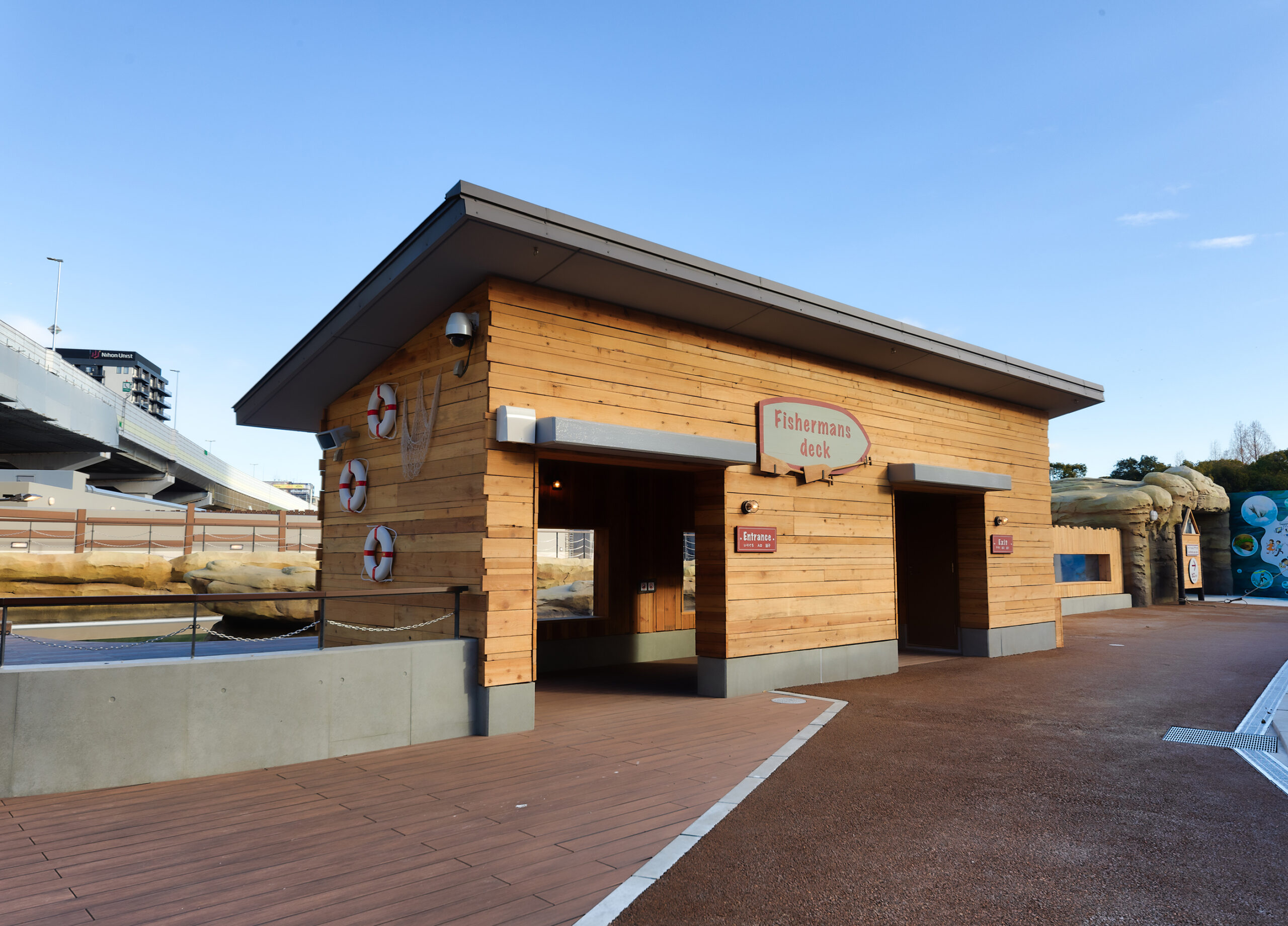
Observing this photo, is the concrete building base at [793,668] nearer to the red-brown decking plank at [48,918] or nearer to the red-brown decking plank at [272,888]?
the red-brown decking plank at [272,888]

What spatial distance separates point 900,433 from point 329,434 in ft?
26.0

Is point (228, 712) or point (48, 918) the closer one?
point (48, 918)

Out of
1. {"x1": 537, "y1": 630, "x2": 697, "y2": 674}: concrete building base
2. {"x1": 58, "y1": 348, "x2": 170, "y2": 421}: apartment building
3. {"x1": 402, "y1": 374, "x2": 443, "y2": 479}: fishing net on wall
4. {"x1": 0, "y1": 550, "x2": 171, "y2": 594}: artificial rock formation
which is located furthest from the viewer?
{"x1": 58, "y1": 348, "x2": 170, "y2": 421}: apartment building

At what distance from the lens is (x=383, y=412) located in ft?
28.9

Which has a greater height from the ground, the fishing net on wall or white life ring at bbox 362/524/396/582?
the fishing net on wall

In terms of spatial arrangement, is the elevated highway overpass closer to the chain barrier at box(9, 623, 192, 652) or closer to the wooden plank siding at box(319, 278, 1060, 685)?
the chain barrier at box(9, 623, 192, 652)

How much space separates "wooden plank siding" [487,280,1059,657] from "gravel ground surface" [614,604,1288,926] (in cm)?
170

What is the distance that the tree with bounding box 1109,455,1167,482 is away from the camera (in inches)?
1823

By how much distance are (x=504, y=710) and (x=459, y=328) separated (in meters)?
3.54

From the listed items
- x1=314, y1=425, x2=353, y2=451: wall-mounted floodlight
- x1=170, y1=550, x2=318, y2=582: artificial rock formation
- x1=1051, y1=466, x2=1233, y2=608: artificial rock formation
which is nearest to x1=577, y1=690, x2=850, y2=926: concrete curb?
x1=314, y1=425, x2=353, y2=451: wall-mounted floodlight

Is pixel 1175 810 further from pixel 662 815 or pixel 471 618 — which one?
pixel 471 618

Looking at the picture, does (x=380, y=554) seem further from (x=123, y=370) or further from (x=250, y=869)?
(x=123, y=370)

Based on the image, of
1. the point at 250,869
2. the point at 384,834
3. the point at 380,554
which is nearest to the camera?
the point at 250,869

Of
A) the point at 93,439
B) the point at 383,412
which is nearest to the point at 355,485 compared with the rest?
the point at 383,412
